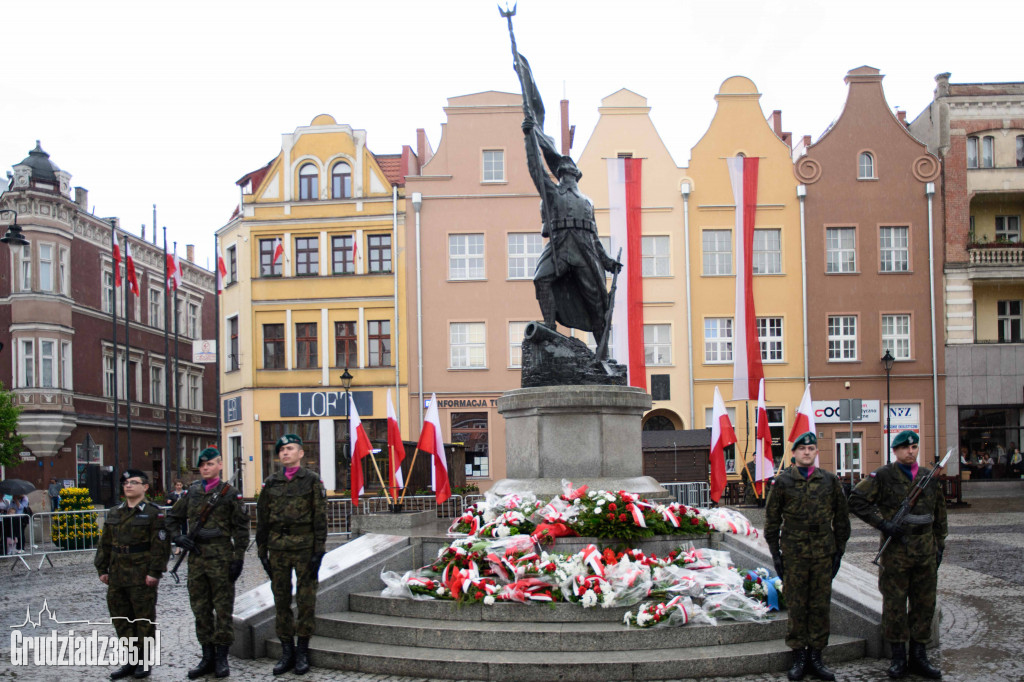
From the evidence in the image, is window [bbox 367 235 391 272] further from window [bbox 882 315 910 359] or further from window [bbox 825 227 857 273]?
window [bbox 882 315 910 359]

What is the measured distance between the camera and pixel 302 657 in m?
8.39

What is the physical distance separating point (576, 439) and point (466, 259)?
2475 cm

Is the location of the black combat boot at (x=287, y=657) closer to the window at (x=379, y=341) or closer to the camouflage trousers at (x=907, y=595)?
the camouflage trousers at (x=907, y=595)

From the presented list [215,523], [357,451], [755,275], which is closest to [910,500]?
[215,523]

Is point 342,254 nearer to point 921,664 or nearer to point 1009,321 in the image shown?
point 1009,321

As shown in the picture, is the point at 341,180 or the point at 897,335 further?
the point at 341,180

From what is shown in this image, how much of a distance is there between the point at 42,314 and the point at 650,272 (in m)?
23.3

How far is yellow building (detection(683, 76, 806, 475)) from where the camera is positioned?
3494cm

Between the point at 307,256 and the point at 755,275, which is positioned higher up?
the point at 307,256

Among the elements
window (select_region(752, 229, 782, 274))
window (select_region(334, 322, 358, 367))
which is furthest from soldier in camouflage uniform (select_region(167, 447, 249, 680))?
window (select_region(752, 229, 782, 274))

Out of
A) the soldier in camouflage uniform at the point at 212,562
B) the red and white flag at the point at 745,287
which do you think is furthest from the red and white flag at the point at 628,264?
the soldier in camouflage uniform at the point at 212,562

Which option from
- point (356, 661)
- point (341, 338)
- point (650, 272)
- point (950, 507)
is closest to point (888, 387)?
point (950, 507)

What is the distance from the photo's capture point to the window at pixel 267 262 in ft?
119

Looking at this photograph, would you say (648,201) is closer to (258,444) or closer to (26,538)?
(258,444)
